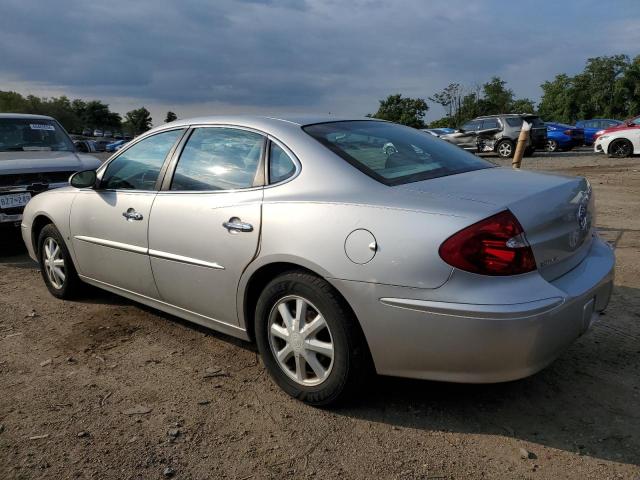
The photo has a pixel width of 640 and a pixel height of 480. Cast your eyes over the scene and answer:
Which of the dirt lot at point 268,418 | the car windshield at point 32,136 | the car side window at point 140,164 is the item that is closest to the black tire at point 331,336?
the dirt lot at point 268,418

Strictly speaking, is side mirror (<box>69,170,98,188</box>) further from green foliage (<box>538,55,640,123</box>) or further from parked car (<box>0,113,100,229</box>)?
green foliage (<box>538,55,640,123</box>)

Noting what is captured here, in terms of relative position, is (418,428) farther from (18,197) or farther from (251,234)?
(18,197)

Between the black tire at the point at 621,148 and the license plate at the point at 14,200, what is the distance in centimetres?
1836

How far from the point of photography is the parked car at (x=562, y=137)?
24781 mm

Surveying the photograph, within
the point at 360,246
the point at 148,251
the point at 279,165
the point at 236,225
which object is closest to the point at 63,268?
the point at 148,251

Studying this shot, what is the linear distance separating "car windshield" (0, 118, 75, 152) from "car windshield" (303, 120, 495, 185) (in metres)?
6.01

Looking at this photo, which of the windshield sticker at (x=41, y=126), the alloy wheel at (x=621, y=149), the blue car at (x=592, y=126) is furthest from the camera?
A: the blue car at (x=592, y=126)

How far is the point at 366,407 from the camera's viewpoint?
9.64 feet

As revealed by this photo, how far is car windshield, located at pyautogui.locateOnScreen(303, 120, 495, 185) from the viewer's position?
9.78ft

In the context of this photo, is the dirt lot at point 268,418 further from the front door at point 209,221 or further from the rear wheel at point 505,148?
the rear wheel at point 505,148

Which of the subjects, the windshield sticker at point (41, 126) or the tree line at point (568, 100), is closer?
the windshield sticker at point (41, 126)

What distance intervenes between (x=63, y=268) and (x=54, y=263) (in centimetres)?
16

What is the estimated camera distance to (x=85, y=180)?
14.3ft

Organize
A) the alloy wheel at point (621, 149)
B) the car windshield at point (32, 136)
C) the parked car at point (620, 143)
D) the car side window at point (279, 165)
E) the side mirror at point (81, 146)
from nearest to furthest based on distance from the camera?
1. the car side window at point (279, 165)
2. the car windshield at point (32, 136)
3. the side mirror at point (81, 146)
4. the parked car at point (620, 143)
5. the alloy wheel at point (621, 149)
